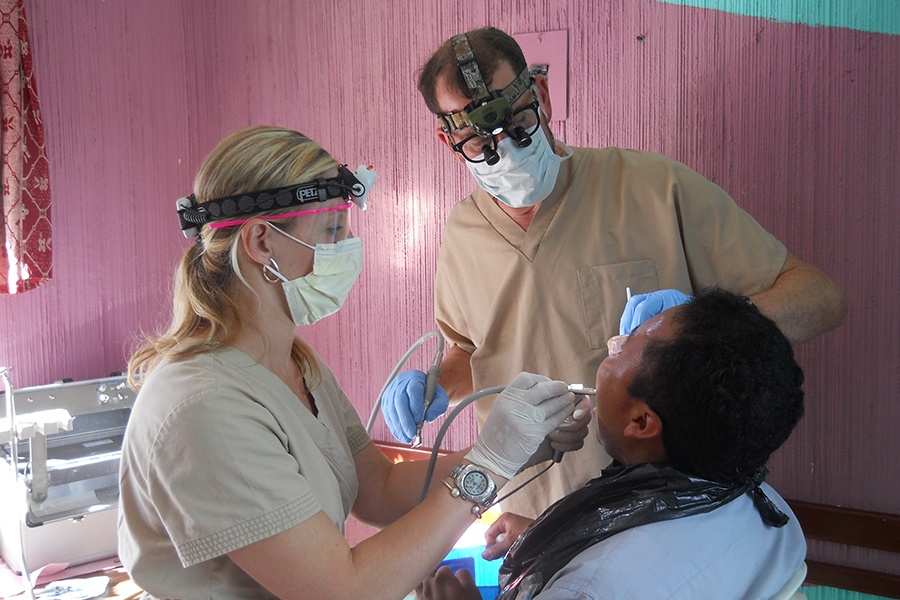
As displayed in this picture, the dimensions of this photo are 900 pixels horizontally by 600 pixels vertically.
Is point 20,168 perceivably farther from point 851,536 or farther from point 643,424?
point 851,536

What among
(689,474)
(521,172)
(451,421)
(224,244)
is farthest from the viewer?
(521,172)

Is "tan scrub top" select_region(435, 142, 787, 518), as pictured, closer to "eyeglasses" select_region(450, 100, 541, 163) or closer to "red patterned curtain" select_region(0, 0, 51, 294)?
"eyeglasses" select_region(450, 100, 541, 163)

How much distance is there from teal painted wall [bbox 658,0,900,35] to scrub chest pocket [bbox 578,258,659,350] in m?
0.66

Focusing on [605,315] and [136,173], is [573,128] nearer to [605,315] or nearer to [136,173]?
[605,315]

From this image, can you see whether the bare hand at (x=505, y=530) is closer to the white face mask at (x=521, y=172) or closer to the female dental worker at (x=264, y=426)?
the female dental worker at (x=264, y=426)

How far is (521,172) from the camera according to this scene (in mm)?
1592

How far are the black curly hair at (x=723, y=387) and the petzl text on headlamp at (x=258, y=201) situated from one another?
60 centimetres

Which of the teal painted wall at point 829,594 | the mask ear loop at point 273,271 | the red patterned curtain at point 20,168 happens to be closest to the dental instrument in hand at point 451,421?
the mask ear loop at point 273,271

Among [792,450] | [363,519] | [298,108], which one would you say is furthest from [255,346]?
[298,108]

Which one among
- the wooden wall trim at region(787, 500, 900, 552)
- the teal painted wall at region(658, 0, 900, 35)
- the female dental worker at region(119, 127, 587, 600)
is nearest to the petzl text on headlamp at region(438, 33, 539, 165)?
the female dental worker at region(119, 127, 587, 600)

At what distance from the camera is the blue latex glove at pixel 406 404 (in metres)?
1.60

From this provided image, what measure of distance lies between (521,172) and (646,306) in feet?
1.37

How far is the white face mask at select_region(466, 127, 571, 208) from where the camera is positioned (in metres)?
1.56

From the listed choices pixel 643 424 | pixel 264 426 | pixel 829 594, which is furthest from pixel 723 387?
pixel 829 594
